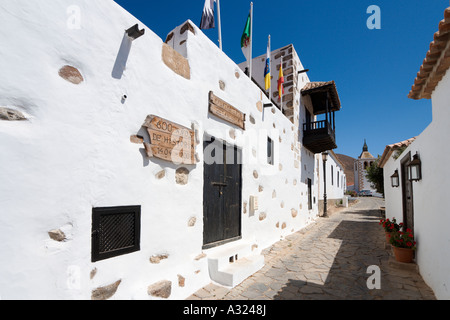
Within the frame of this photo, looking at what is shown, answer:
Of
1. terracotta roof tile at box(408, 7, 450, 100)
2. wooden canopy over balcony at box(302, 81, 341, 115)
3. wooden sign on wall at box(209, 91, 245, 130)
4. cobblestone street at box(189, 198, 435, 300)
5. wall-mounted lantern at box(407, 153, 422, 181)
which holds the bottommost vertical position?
cobblestone street at box(189, 198, 435, 300)

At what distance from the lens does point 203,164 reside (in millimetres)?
3426

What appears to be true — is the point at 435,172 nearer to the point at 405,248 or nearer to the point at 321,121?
the point at 405,248

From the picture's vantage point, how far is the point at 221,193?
388cm

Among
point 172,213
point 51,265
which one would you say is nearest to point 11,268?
point 51,265

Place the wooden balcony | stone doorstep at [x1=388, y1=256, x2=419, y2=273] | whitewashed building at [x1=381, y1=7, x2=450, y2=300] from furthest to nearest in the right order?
1. the wooden balcony
2. stone doorstep at [x1=388, y1=256, x2=419, y2=273]
3. whitewashed building at [x1=381, y1=7, x2=450, y2=300]

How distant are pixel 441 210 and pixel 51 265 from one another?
405cm

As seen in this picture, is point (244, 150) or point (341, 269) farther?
point (244, 150)

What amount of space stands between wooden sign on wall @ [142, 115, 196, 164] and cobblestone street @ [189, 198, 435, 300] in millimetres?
1788

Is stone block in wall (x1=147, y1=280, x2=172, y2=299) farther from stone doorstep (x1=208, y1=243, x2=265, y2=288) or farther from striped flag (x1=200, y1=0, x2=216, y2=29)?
striped flag (x1=200, y1=0, x2=216, y2=29)

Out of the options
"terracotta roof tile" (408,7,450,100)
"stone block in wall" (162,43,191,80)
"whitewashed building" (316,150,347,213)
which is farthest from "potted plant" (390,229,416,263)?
"whitewashed building" (316,150,347,213)

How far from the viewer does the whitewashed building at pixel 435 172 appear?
103 inches

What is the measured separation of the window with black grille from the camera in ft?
6.88

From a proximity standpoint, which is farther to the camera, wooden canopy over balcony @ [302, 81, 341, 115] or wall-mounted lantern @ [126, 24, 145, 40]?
wooden canopy over balcony @ [302, 81, 341, 115]
